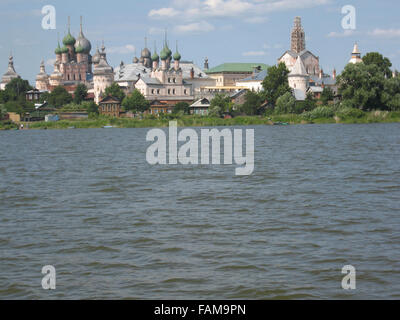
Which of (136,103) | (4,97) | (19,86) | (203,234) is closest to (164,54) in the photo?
(136,103)

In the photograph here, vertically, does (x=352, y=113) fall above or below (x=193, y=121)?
above

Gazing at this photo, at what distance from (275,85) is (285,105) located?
10.6 metres

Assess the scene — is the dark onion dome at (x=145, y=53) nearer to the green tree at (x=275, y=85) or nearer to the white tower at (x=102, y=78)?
the white tower at (x=102, y=78)

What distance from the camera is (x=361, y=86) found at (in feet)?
220

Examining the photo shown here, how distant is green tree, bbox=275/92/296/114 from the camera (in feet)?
268

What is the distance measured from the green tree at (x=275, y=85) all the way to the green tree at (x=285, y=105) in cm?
638

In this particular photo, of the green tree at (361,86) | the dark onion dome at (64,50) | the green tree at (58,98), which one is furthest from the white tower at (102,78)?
the green tree at (361,86)

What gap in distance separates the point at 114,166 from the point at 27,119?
68777 mm

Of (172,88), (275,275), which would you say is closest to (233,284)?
(275,275)

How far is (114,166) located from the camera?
26.4 meters

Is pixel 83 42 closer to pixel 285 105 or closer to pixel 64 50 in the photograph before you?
pixel 64 50

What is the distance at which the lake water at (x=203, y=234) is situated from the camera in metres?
8.93
